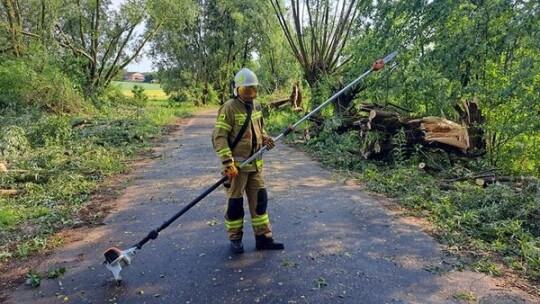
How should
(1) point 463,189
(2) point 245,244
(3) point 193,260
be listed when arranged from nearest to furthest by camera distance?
1. (3) point 193,260
2. (2) point 245,244
3. (1) point 463,189

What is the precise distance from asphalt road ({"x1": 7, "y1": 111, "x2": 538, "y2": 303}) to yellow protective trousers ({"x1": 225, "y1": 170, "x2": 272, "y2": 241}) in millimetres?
267

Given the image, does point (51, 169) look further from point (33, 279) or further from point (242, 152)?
point (242, 152)

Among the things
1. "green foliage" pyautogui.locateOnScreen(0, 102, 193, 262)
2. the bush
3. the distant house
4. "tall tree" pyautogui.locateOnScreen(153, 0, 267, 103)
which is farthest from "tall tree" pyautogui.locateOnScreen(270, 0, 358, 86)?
the distant house

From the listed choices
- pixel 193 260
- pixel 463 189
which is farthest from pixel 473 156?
pixel 193 260

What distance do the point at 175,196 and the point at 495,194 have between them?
504cm

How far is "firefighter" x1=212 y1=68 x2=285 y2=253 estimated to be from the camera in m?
4.28

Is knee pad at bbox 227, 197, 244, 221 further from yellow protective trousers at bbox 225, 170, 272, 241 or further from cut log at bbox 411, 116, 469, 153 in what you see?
cut log at bbox 411, 116, 469, 153

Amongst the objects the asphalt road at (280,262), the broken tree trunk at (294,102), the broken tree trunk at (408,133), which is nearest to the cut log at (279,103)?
the broken tree trunk at (294,102)

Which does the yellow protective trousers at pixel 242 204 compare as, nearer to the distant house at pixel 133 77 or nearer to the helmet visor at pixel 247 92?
the helmet visor at pixel 247 92

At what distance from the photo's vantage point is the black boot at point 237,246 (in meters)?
4.45

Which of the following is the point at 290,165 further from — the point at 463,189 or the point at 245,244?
the point at 245,244

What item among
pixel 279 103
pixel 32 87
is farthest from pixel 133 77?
pixel 279 103

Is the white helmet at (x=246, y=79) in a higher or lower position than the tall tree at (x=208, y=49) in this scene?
lower

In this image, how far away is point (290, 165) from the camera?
9.37m
